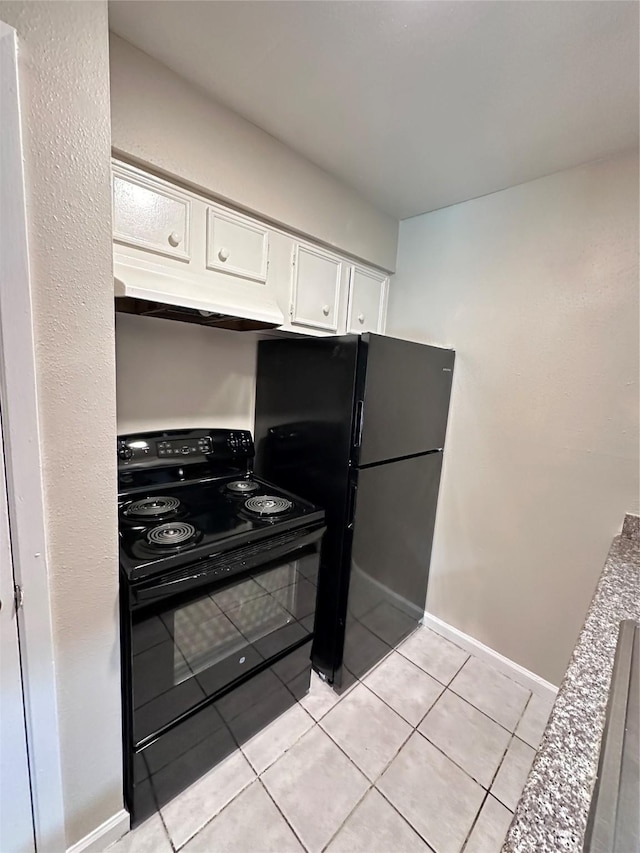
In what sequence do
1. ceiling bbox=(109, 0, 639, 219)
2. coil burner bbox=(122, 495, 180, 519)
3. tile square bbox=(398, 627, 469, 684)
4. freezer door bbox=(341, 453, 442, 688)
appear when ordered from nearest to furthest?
1. ceiling bbox=(109, 0, 639, 219)
2. coil burner bbox=(122, 495, 180, 519)
3. freezer door bbox=(341, 453, 442, 688)
4. tile square bbox=(398, 627, 469, 684)

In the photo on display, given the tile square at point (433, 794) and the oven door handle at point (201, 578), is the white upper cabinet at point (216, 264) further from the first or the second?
the tile square at point (433, 794)

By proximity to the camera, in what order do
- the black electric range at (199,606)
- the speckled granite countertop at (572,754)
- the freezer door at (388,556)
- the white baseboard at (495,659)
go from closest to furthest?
1. the speckled granite countertop at (572,754)
2. the black electric range at (199,606)
3. the freezer door at (388,556)
4. the white baseboard at (495,659)

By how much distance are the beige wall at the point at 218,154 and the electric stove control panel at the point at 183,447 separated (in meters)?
1.00

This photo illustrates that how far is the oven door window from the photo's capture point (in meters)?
1.08

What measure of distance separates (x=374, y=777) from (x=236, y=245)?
2.16m

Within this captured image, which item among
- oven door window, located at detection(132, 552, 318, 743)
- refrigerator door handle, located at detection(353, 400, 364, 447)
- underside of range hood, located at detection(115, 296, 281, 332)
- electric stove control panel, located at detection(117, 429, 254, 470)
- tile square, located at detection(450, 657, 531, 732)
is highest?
underside of range hood, located at detection(115, 296, 281, 332)

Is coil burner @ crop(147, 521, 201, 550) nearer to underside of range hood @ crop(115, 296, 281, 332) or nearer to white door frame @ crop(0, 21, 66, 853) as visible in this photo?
white door frame @ crop(0, 21, 66, 853)

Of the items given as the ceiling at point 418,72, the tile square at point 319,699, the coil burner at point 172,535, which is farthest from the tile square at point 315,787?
the ceiling at point 418,72

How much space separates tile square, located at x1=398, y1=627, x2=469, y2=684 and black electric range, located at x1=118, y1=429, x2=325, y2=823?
0.67 metres

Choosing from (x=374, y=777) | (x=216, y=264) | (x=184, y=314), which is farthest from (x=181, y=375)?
(x=374, y=777)

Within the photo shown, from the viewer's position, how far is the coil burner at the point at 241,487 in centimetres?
168

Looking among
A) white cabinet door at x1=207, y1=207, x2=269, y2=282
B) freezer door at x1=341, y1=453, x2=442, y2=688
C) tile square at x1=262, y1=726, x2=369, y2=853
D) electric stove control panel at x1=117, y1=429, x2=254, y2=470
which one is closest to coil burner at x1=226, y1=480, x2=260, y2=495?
electric stove control panel at x1=117, y1=429, x2=254, y2=470

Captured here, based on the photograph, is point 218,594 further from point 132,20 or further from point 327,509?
point 132,20

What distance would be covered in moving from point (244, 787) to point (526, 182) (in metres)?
2.78
